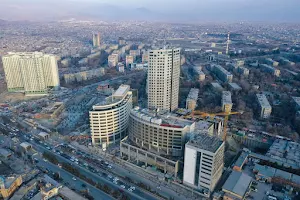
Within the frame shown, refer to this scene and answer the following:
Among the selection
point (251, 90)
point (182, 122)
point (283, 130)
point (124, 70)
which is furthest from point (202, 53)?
point (182, 122)

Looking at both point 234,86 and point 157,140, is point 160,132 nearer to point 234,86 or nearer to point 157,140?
point 157,140

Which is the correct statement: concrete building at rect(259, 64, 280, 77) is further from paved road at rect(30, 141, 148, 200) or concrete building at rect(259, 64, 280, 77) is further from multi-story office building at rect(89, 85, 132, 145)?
paved road at rect(30, 141, 148, 200)

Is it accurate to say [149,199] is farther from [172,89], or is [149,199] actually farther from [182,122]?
[172,89]

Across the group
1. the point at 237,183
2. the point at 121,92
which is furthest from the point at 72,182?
the point at 237,183

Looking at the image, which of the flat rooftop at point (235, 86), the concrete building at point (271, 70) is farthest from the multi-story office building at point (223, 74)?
the concrete building at point (271, 70)

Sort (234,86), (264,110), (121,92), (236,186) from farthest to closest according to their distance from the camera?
(234,86) → (264,110) → (121,92) → (236,186)

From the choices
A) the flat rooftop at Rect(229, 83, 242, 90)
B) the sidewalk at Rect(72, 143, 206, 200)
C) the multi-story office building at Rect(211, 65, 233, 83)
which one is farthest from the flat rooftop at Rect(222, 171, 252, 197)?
the multi-story office building at Rect(211, 65, 233, 83)

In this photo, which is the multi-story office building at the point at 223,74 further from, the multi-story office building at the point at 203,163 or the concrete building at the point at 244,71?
the multi-story office building at the point at 203,163
